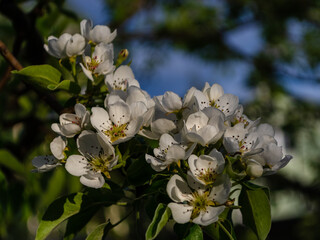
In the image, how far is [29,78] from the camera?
2.70ft

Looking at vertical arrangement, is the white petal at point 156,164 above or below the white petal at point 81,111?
below

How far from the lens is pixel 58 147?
74cm

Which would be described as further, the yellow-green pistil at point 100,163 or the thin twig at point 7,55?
the thin twig at point 7,55

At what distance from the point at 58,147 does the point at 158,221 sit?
22 cm

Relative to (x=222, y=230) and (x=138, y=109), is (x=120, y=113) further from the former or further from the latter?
(x=222, y=230)

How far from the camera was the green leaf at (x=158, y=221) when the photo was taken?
2.12 ft

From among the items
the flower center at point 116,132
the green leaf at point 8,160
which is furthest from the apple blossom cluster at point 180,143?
the green leaf at point 8,160

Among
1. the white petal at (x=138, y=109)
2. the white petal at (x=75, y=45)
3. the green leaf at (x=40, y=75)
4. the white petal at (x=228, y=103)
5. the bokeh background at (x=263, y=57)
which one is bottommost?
the bokeh background at (x=263, y=57)

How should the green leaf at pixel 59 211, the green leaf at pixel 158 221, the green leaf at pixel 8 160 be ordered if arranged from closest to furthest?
the green leaf at pixel 158 221
the green leaf at pixel 59 211
the green leaf at pixel 8 160

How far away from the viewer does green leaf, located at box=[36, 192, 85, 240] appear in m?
0.75

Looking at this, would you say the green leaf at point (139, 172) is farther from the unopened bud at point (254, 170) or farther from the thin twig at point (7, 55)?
the thin twig at point (7, 55)

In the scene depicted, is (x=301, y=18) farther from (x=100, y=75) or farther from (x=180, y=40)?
(x=100, y=75)

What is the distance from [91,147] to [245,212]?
296 millimetres

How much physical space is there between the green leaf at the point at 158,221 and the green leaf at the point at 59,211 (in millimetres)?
169
